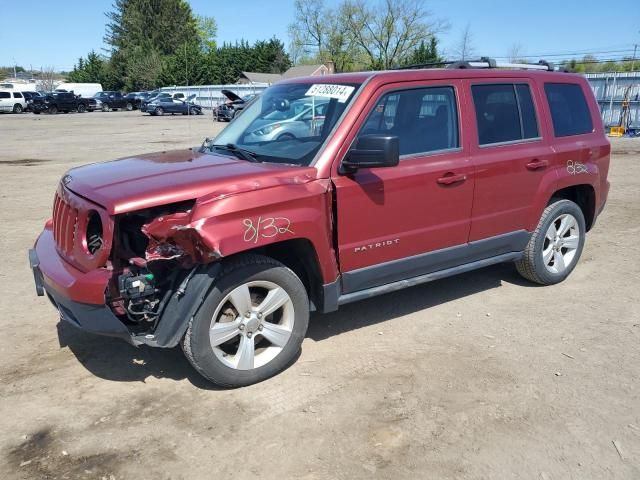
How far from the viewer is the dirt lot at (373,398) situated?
2998 mm

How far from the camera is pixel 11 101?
4450cm

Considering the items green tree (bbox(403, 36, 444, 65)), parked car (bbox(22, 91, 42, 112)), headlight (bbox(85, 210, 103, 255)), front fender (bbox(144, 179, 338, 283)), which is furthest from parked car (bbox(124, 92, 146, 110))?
front fender (bbox(144, 179, 338, 283))

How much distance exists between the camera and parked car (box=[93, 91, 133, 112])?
5091 cm

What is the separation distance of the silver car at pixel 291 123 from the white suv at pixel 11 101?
47.1 metres

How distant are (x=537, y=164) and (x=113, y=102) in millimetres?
51792

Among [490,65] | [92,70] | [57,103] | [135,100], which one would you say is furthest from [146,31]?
[490,65]

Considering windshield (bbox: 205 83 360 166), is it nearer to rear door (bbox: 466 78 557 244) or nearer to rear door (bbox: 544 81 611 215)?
rear door (bbox: 466 78 557 244)

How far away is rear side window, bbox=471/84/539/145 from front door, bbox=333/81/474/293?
252 mm

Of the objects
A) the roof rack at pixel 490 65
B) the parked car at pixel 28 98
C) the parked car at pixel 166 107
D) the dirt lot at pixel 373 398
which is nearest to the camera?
the dirt lot at pixel 373 398

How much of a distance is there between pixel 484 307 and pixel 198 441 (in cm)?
286

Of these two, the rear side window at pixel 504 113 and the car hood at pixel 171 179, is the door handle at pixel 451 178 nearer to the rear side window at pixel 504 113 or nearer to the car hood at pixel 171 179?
the rear side window at pixel 504 113

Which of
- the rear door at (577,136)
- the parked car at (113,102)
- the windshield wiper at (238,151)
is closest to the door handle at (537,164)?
the rear door at (577,136)

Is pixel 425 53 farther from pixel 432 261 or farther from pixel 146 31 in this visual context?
pixel 432 261

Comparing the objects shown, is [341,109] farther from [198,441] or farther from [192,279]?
[198,441]
